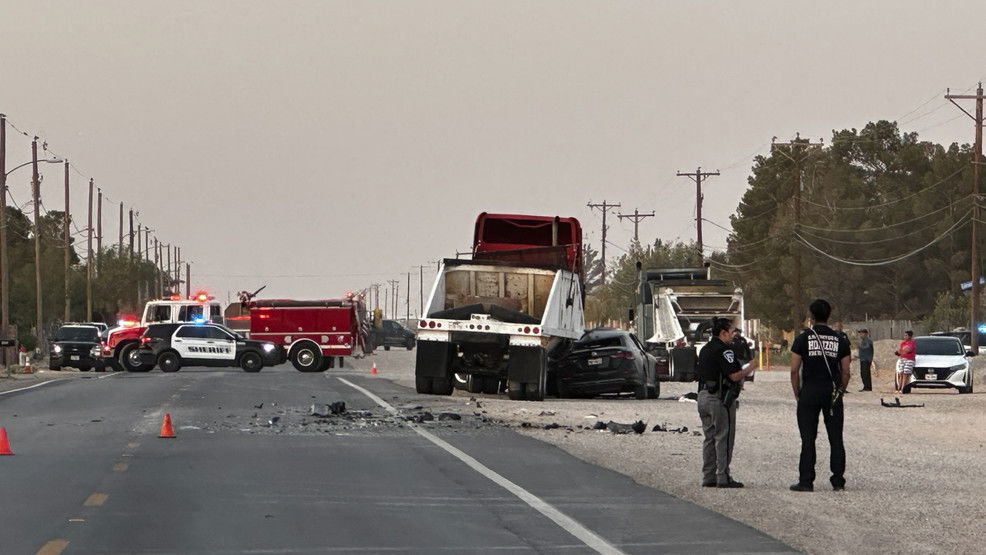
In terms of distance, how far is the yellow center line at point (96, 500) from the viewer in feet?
50.6

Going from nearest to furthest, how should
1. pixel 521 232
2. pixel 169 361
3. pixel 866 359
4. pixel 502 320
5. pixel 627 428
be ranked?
pixel 627 428 → pixel 502 320 → pixel 521 232 → pixel 866 359 → pixel 169 361

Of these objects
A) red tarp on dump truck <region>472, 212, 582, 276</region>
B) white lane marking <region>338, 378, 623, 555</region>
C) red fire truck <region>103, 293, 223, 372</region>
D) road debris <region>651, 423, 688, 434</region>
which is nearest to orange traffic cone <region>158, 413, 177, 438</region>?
white lane marking <region>338, 378, 623, 555</region>

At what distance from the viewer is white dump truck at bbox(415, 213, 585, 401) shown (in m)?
36.2

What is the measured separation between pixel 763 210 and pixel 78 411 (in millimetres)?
104775

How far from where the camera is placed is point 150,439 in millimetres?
24500

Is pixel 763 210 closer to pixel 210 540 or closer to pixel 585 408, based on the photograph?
pixel 585 408

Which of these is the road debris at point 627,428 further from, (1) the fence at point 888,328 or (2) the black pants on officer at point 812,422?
(1) the fence at point 888,328

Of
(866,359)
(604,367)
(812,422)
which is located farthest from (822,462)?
(866,359)

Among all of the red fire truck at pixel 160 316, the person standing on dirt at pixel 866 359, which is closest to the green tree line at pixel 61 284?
the red fire truck at pixel 160 316

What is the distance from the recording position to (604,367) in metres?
37.9

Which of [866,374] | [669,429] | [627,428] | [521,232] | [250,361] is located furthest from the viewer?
[250,361]

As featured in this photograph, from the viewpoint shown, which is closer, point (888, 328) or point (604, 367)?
point (604, 367)

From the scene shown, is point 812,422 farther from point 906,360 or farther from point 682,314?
point 682,314

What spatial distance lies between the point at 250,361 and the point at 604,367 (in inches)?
1031
